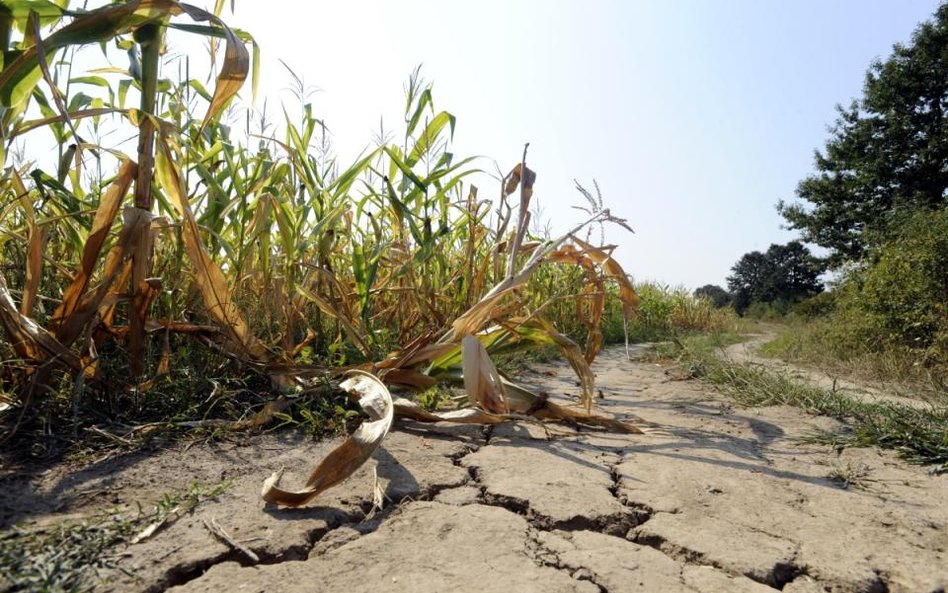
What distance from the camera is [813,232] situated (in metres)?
18.2

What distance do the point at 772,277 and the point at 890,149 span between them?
1520cm

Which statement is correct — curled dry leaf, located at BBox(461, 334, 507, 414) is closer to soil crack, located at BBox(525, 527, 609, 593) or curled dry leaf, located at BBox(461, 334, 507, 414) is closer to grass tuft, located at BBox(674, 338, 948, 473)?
soil crack, located at BBox(525, 527, 609, 593)

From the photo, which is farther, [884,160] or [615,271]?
[884,160]

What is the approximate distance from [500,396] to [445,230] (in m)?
0.81

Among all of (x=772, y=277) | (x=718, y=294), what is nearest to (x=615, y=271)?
(x=772, y=277)

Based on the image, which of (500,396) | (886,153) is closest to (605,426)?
(500,396)

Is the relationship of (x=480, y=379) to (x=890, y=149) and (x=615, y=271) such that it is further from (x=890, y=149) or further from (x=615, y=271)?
(x=890, y=149)

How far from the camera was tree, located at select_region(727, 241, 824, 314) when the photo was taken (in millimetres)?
28289

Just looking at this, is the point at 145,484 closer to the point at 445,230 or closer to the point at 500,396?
the point at 500,396

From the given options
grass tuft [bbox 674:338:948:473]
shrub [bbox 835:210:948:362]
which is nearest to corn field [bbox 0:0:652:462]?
grass tuft [bbox 674:338:948:473]

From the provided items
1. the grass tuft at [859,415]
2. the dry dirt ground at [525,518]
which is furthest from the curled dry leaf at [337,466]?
the grass tuft at [859,415]

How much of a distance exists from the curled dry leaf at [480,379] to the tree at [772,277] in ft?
91.8

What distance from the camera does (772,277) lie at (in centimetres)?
3050

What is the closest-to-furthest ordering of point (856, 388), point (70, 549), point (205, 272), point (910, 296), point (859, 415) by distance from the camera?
point (70, 549) → point (205, 272) → point (859, 415) → point (856, 388) → point (910, 296)
